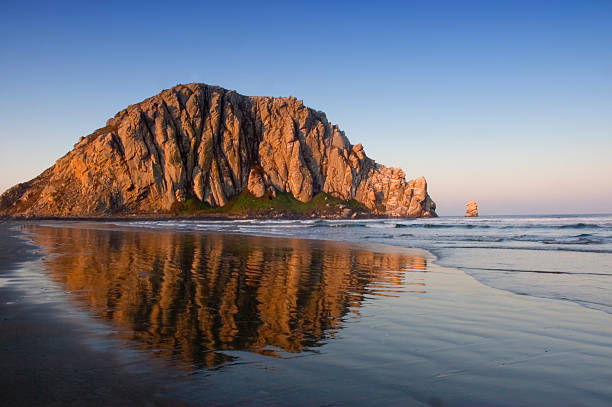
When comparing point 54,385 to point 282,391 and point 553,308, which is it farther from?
point 553,308

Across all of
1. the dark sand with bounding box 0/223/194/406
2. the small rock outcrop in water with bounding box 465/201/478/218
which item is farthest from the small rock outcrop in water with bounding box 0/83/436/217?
the dark sand with bounding box 0/223/194/406

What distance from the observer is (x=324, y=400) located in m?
4.40

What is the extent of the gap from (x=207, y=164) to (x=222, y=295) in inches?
5243

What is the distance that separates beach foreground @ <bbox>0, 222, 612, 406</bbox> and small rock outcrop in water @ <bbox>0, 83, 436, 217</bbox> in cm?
12216

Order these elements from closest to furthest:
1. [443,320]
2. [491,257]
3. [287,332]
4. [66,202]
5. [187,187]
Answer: [287,332] < [443,320] < [491,257] < [66,202] < [187,187]

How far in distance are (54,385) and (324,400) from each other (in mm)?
2804

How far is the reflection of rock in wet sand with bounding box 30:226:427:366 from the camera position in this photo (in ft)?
21.9

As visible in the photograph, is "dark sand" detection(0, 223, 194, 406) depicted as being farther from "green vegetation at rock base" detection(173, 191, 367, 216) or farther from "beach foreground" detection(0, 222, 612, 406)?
"green vegetation at rock base" detection(173, 191, 367, 216)

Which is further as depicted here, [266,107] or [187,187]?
[266,107]

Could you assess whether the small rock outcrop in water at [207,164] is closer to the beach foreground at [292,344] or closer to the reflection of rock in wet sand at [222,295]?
the reflection of rock in wet sand at [222,295]

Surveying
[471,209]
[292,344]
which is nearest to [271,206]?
[471,209]

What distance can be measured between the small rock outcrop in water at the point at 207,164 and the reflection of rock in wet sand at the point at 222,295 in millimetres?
116038

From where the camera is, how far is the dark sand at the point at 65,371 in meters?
4.26

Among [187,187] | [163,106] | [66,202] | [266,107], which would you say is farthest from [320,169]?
[66,202]
